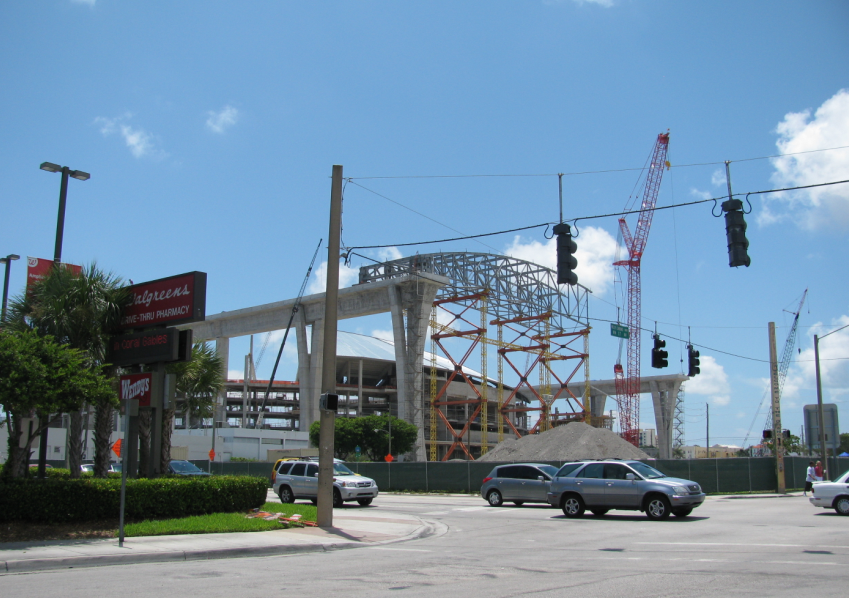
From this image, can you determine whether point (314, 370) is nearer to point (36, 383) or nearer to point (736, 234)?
point (36, 383)

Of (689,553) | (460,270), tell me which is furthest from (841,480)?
(460,270)

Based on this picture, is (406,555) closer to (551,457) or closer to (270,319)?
(551,457)

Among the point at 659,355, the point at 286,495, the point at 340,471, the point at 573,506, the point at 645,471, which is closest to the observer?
the point at 645,471

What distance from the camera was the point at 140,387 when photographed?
20250 millimetres

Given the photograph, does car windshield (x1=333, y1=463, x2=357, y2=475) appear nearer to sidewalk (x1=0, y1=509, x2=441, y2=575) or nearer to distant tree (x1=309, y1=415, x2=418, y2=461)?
sidewalk (x1=0, y1=509, x2=441, y2=575)

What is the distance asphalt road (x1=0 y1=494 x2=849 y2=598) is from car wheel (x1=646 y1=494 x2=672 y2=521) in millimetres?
1690

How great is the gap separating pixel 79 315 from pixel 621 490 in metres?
15.9

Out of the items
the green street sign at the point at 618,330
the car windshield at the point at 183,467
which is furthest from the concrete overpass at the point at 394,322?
the car windshield at the point at 183,467

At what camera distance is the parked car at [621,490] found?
2105 cm

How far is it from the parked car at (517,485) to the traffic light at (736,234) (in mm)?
13960

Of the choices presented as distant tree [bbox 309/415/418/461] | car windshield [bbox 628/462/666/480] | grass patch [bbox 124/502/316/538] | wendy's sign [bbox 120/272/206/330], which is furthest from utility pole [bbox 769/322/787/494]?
distant tree [bbox 309/415/418/461]

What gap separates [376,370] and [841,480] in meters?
97.5

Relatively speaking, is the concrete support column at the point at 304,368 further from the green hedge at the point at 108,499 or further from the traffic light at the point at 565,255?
the traffic light at the point at 565,255

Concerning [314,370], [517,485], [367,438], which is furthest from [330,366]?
[367,438]
